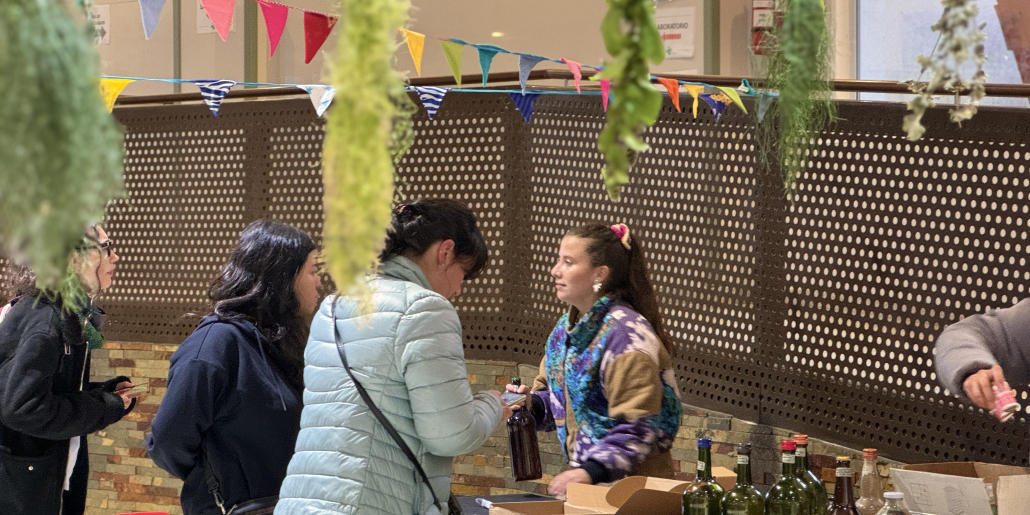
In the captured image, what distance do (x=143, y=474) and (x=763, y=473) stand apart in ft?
12.7

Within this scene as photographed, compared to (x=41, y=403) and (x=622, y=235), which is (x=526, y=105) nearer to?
(x=622, y=235)

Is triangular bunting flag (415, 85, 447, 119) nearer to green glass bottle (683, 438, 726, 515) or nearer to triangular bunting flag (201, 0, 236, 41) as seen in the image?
triangular bunting flag (201, 0, 236, 41)

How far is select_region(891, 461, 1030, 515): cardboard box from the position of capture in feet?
7.30

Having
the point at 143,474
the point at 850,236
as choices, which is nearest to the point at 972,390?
the point at 850,236

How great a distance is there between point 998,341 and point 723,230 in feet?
6.50

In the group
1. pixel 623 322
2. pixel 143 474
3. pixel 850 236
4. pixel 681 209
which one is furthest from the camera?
pixel 143 474

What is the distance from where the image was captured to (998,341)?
8.61 feet

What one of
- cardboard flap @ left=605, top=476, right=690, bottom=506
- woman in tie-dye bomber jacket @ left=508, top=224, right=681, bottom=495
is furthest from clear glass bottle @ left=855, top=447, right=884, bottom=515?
woman in tie-dye bomber jacket @ left=508, top=224, right=681, bottom=495

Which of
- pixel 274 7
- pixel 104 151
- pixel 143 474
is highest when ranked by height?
pixel 274 7

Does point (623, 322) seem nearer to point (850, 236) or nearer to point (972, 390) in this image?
point (972, 390)

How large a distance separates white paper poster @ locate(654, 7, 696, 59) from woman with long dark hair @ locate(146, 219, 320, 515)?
12.2 ft

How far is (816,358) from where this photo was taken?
417cm

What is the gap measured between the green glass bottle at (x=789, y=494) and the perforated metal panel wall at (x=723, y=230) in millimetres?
1534

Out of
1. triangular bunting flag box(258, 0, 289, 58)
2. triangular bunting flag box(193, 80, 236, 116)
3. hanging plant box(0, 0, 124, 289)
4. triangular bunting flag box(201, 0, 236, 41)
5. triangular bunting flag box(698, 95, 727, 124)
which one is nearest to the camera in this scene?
hanging plant box(0, 0, 124, 289)
